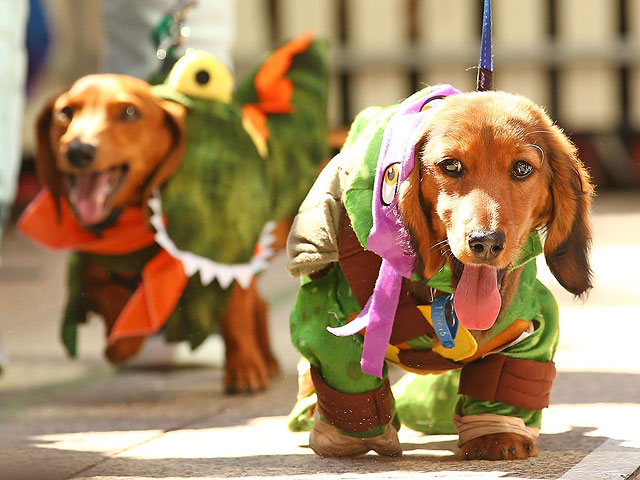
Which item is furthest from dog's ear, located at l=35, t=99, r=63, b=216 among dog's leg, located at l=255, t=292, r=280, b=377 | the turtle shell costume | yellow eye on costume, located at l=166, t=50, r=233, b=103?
the turtle shell costume

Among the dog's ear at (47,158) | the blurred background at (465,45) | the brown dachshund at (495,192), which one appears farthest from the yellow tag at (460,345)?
the blurred background at (465,45)

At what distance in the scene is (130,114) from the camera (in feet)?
11.7

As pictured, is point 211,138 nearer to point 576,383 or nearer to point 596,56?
point 576,383

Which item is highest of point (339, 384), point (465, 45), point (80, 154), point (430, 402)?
point (465, 45)

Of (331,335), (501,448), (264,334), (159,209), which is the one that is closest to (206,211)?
(159,209)

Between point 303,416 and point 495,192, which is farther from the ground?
point 495,192

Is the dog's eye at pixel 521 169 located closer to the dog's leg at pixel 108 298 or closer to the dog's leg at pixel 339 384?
the dog's leg at pixel 339 384

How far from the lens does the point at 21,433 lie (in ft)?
10.3

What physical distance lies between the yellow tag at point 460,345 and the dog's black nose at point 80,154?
1.29 m

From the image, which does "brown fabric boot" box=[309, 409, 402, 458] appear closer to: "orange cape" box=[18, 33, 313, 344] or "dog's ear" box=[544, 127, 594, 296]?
"dog's ear" box=[544, 127, 594, 296]

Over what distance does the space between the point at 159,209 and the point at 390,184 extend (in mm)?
1284

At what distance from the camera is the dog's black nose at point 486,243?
223cm

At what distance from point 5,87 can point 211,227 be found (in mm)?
755

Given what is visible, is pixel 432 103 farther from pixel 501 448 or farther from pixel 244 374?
pixel 244 374
